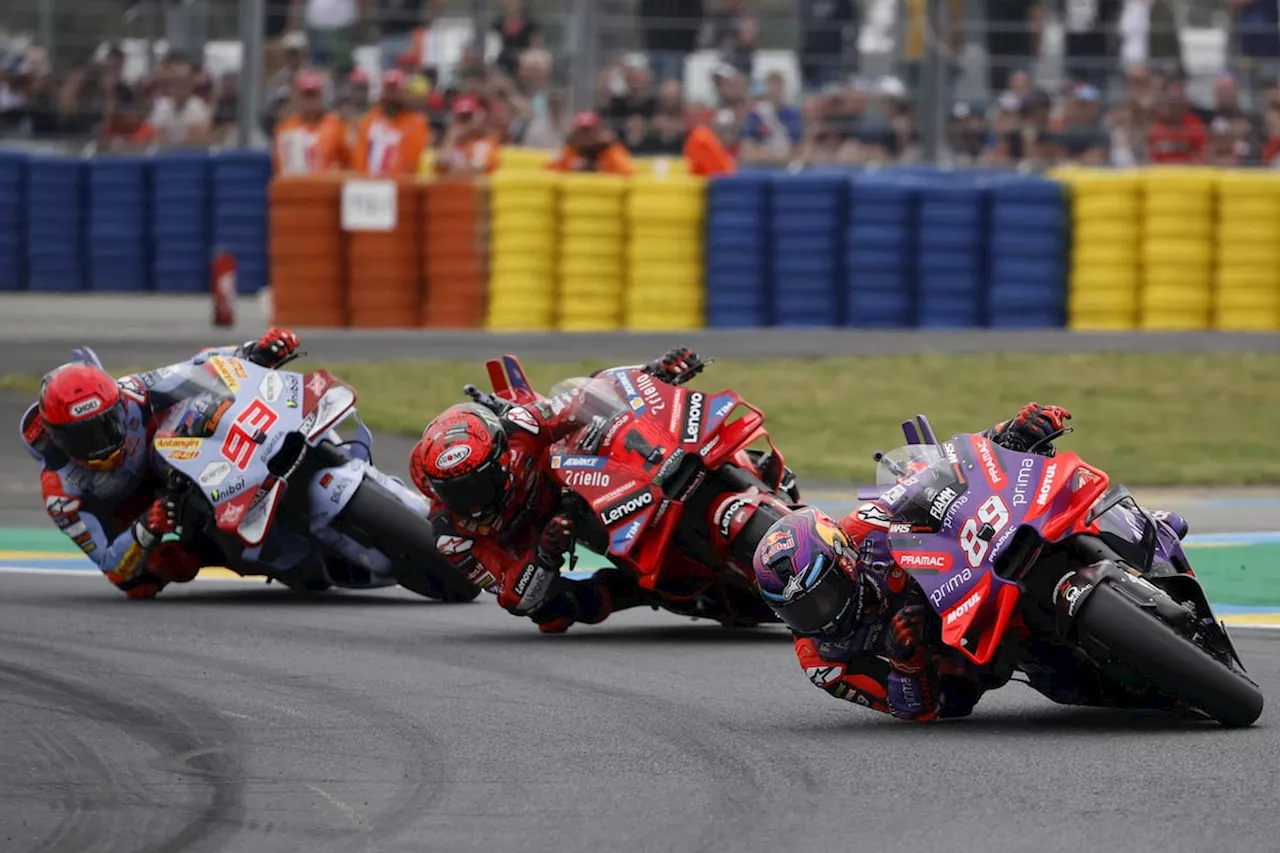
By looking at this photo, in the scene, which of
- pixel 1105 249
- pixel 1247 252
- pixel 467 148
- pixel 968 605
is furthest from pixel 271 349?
pixel 1247 252

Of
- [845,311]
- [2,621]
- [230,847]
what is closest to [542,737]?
[230,847]

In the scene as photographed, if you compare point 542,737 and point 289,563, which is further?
point 289,563

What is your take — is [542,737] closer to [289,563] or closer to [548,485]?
[548,485]

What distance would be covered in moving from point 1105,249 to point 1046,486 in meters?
13.1

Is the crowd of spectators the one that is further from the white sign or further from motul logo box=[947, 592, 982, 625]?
motul logo box=[947, 592, 982, 625]

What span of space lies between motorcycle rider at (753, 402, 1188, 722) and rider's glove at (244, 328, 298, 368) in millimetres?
3922

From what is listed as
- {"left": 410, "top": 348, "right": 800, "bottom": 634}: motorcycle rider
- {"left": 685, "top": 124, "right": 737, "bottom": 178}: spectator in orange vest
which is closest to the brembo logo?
{"left": 410, "top": 348, "right": 800, "bottom": 634}: motorcycle rider

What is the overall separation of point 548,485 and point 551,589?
43cm

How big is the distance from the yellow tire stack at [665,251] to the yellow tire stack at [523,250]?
742mm

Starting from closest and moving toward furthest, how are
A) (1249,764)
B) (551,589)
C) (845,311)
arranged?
(1249,764) → (551,589) → (845,311)

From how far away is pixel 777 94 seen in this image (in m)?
22.8

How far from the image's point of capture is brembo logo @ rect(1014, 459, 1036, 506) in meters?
6.75

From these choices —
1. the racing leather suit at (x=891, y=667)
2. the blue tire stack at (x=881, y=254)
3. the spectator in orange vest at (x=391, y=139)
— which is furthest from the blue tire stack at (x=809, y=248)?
the racing leather suit at (x=891, y=667)

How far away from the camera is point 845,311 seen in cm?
2014
